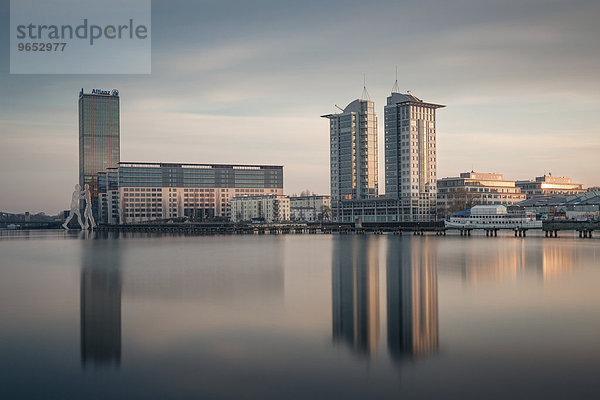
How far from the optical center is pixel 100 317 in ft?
102

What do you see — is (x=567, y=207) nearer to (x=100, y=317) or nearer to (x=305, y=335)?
(x=305, y=335)

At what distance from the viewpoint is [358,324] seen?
28469mm

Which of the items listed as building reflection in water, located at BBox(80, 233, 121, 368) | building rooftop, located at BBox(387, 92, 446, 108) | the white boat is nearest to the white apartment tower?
building rooftop, located at BBox(387, 92, 446, 108)

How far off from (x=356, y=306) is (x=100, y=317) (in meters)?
14.3

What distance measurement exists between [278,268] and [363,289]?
17.6 m

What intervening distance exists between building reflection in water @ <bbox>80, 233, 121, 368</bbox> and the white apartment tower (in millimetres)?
147138

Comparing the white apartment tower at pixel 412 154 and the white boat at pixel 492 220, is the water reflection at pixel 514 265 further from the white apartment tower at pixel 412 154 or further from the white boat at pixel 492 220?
the white apartment tower at pixel 412 154

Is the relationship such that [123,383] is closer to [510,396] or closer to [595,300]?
[510,396]

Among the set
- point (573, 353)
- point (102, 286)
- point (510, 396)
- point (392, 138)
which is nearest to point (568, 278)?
point (573, 353)

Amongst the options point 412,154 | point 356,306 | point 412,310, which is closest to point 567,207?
point 412,154

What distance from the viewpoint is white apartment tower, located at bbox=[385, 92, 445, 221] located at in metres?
190

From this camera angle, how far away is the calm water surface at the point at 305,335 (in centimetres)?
1928

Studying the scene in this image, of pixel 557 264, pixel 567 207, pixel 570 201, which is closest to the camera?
pixel 557 264

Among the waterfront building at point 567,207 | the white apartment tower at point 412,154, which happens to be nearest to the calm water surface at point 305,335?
the waterfront building at point 567,207
